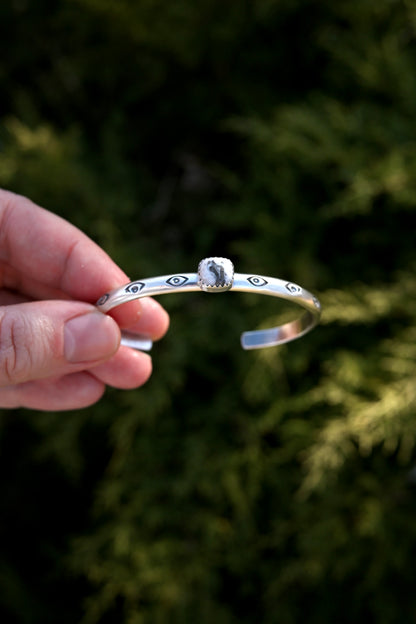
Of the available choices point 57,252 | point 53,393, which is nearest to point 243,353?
point 53,393

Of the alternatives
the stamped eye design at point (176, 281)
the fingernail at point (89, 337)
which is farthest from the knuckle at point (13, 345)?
the stamped eye design at point (176, 281)

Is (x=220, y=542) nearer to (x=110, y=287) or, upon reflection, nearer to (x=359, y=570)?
(x=359, y=570)

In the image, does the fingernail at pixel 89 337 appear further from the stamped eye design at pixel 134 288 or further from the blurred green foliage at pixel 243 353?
the blurred green foliage at pixel 243 353

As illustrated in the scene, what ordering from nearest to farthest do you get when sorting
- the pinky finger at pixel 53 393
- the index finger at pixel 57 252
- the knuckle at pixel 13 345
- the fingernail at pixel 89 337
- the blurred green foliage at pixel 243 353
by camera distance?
the knuckle at pixel 13 345, the fingernail at pixel 89 337, the index finger at pixel 57 252, the pinky finger at pixel 53 393, the blurred green foliage at pixel 243 353

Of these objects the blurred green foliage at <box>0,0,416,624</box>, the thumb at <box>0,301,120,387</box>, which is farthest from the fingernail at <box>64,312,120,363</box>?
the blurred green foliage at <box>0,0,416,624</box>

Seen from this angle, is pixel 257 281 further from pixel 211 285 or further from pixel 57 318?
pixel 57 318

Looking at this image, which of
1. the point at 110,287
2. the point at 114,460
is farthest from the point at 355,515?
the point at 110,287
